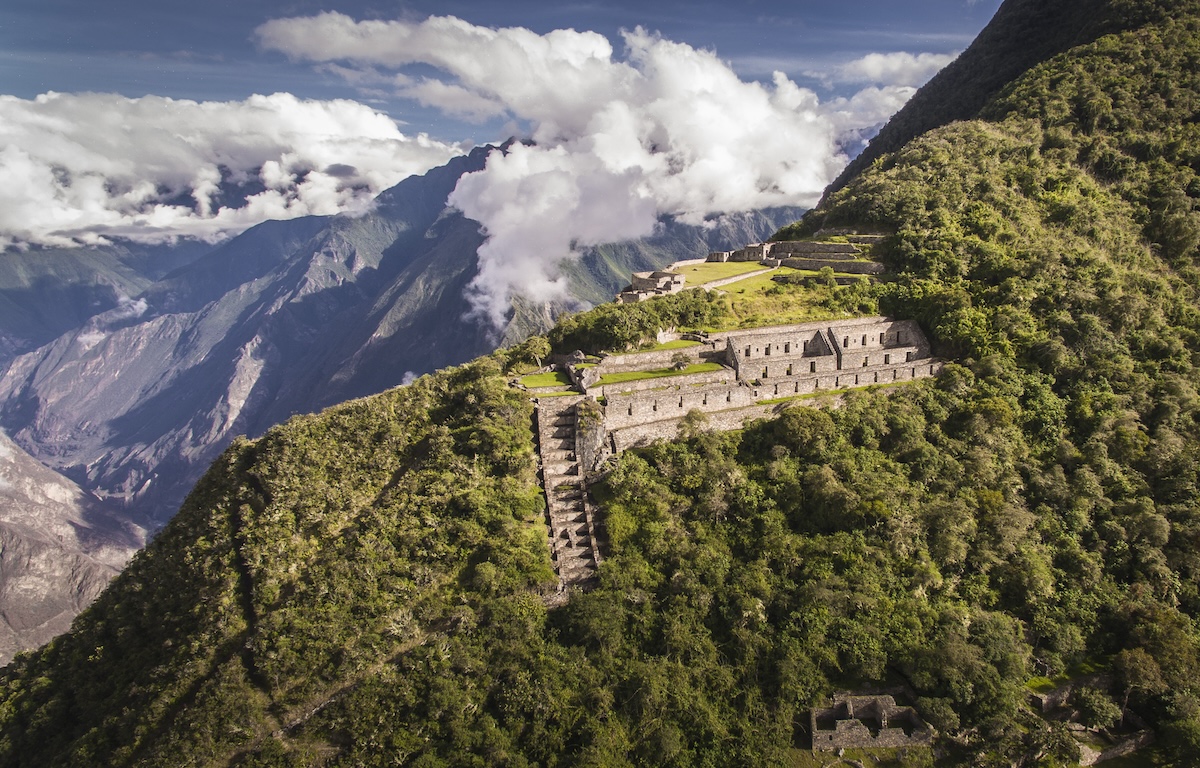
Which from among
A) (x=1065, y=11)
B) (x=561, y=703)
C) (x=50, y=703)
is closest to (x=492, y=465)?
(x=561, y=703)

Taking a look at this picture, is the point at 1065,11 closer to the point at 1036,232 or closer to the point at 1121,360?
the point at 1036,232

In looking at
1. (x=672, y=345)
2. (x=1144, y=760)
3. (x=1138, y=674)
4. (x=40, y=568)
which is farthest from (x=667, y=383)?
(x=40, y=568)

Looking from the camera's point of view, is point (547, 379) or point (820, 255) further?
point (820, 255)

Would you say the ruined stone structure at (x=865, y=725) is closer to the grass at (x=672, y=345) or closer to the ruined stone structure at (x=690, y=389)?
the ruined stone structure at (x=690, y=389)

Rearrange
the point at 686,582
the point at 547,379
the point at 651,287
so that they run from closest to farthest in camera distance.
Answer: the point at 686,582
the point at 547,379
the point at 651,287

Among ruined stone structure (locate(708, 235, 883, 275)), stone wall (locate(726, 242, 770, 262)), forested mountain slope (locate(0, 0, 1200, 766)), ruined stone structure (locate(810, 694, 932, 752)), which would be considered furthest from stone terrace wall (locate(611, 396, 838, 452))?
stone wall (locate(726, 242, 770, 262))

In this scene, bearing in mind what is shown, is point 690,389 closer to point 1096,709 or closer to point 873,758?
point 873,758
